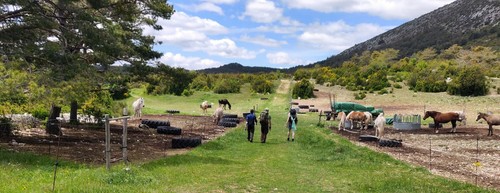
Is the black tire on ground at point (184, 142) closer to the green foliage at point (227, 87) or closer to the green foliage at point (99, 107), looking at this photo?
the green foliage at point (99, 107)

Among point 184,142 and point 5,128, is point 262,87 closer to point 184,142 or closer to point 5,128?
point 184,142

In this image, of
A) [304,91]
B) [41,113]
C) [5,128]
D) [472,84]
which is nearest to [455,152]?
[5,128]

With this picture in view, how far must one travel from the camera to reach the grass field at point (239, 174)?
35.7 feet

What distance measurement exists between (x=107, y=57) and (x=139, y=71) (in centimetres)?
307

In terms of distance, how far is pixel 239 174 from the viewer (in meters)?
13.6

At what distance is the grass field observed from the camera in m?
10.9

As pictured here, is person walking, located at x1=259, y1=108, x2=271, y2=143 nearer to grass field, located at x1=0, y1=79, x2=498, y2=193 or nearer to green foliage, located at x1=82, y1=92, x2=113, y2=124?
grass field, located at x1=0, y1=79, x2=498, y2=193

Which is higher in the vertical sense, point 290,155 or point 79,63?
point 79,63

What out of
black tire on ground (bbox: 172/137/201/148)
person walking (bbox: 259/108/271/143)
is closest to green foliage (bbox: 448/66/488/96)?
person walking (bbox: 259/108/271/143)

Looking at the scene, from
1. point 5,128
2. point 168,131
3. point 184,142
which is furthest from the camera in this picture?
point 168,131

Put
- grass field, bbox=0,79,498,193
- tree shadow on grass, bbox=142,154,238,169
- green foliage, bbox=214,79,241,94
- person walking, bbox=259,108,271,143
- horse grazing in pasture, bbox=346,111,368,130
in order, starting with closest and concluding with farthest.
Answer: grass field, bbox=0,79,498,193, tree shadow on grass, bbox=142,154,238,169, person walking, bbox=259,108,271,143, horse grazing in pasture, bbox=346,111,368,130, green foliage, bbox=214,79,241,94

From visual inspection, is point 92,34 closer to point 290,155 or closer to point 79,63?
point 79,63

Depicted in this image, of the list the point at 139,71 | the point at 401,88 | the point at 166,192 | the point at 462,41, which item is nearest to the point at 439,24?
the point at 462,41

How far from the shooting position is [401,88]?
213 ft
